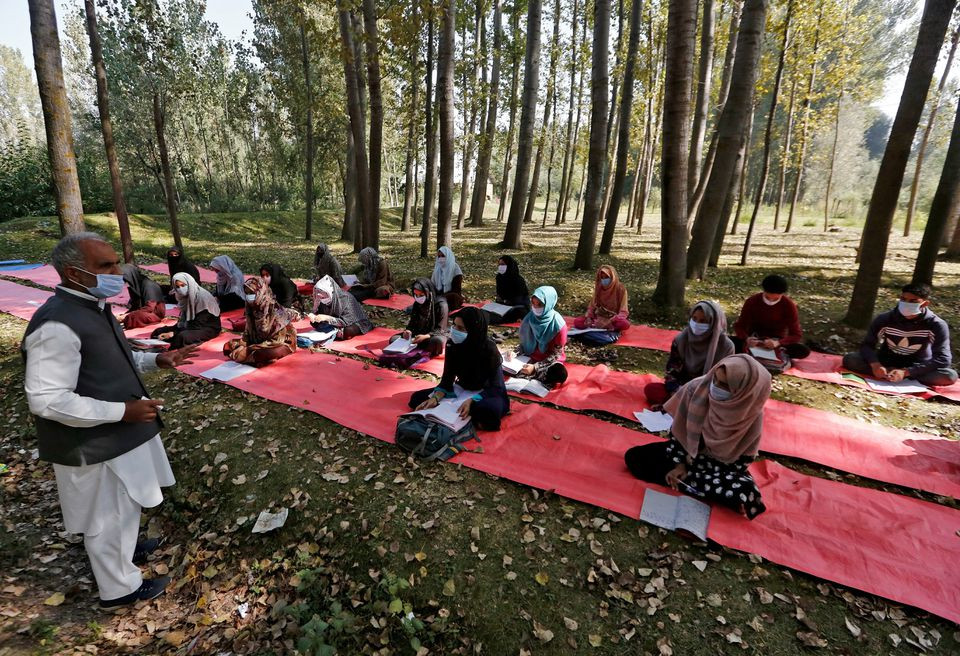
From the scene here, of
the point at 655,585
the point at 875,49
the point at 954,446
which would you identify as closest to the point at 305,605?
the point at 655,585

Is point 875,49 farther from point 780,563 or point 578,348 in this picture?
point 780,563

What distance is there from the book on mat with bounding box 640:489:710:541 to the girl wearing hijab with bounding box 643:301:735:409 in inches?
67.2

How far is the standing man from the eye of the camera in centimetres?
246

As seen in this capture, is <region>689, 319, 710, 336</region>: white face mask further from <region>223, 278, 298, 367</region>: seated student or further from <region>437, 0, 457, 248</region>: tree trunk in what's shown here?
<region>437, 0, 457, 248</region>: tree trunk

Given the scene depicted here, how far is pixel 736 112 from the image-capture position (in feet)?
26.0

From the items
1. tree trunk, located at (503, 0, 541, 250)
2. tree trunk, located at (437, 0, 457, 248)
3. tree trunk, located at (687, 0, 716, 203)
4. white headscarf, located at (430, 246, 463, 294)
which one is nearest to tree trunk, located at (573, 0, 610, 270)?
tree trunk, located at (687, 0, 716, 203)

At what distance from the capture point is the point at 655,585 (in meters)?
3.18

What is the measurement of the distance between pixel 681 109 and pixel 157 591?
29.8 ft

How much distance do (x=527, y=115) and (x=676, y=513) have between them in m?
13.0

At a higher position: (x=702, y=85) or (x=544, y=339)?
(x=702, y=85)

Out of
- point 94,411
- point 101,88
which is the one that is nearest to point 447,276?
point 94,411

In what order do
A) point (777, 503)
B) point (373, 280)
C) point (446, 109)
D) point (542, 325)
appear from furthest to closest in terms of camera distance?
point (446, 109) → point (373, 280) → point (542, 325) → point (777, 503)

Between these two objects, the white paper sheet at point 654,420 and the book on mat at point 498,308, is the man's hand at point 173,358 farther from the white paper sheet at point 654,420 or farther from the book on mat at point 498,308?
the book on mat at point 498,308

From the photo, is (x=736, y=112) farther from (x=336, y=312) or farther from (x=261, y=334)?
(x=261, y=334)
